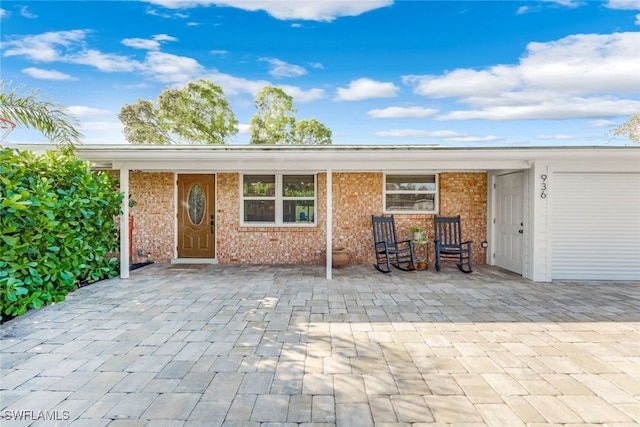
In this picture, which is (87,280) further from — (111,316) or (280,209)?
(280,209)

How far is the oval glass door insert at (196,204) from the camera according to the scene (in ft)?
25.1

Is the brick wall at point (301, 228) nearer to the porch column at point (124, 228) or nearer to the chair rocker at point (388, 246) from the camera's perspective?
the chair rocker at point (388, 246)

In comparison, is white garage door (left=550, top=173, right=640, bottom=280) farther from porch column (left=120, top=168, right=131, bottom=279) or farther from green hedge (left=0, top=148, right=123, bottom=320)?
green hedge (left=0, top=148, right=123, bottom=320)

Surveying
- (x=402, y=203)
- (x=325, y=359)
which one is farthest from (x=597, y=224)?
(x=325, y=359)

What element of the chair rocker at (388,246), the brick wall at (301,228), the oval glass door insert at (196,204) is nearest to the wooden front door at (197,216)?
the oval glass door insert at (196,204)

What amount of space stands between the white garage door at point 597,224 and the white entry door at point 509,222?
0.57 metres

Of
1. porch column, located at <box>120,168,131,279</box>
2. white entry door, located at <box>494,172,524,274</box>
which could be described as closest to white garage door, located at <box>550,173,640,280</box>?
white entry door, located at <box>494,172,524,274</box>

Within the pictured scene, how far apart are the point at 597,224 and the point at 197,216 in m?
7.76

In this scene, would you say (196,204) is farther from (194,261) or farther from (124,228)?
(124,228)

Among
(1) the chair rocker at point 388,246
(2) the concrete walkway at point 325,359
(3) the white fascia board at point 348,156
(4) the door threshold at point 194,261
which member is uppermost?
(3) the white fascia board at point 348,156

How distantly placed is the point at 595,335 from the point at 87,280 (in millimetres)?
6915

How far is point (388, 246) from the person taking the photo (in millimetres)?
6785

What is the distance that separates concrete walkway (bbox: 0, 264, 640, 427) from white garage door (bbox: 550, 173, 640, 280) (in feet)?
3.45

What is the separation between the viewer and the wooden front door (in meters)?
7.64
